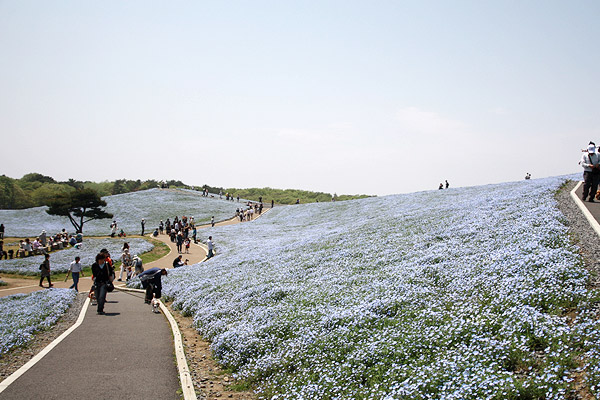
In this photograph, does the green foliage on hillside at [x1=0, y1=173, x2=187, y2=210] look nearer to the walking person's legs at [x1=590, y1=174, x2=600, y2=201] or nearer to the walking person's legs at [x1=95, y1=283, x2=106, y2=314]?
the walking person's legs at [x1=95, y1=283, x2=106, y2=314]

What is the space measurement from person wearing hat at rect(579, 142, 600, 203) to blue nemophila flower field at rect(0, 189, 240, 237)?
175 ft

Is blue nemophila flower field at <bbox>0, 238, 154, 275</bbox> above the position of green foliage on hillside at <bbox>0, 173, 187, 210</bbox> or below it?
below

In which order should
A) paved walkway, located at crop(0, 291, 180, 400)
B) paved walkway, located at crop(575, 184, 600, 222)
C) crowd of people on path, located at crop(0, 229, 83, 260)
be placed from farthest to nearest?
1. crowd of people on path, located at crop(0, 229, 83, 260)
2. paved walkway, located at crop(575, 184, 600, 222)
3. paved walkway, located at crop(0, 291, 180, 400)

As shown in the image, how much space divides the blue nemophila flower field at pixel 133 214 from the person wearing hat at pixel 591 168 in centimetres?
5327

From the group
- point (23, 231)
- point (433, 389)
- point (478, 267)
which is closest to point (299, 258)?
point (478, 267)

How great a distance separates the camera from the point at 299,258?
794 inches

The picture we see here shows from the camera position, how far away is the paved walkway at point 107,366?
8.45 meters

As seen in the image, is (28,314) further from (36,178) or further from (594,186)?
(36,178)

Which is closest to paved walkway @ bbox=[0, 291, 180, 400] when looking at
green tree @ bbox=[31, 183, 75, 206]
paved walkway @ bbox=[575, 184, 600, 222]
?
paved walkway @ bbox=[575, 184, 600, 222]

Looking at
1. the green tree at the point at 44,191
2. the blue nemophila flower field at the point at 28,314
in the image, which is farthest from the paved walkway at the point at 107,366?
the green tree at the point at 44,191

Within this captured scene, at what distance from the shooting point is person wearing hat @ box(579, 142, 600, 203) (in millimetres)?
18531

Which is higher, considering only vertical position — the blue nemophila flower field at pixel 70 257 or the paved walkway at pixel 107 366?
the paved walkway at pixel 107 366

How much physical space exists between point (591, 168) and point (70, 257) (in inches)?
1582

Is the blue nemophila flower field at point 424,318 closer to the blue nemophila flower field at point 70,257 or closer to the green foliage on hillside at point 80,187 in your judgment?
the blue nemophila flower field at point 70,257
